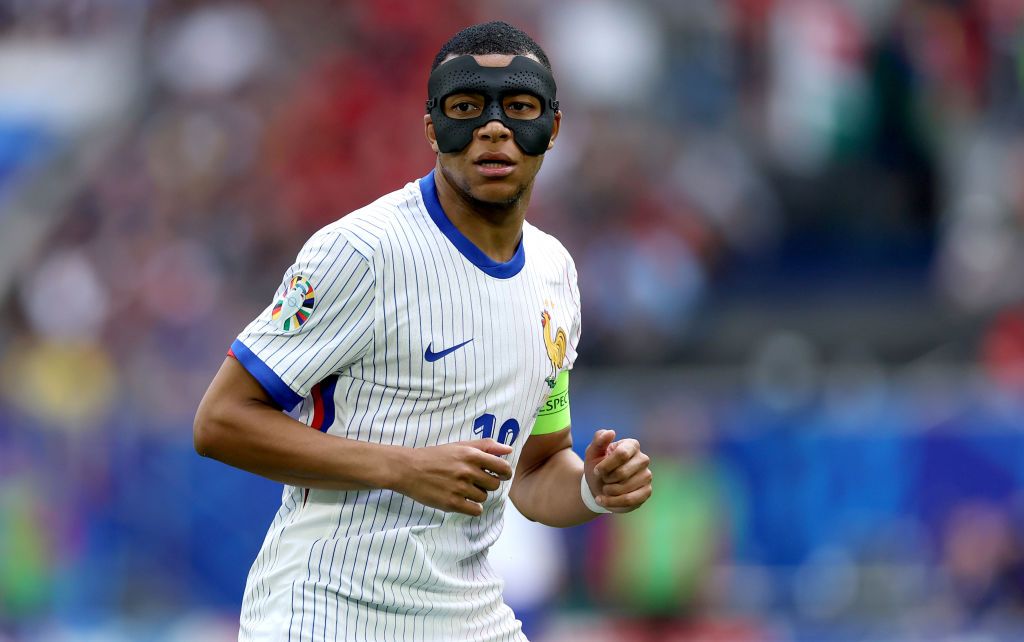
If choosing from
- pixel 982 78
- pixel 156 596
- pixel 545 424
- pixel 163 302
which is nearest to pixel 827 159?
pixel 982 78

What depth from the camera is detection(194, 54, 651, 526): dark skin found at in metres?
3.82

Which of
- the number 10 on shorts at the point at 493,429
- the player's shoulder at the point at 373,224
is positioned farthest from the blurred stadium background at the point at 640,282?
the player's shoulder at the point at 373,224

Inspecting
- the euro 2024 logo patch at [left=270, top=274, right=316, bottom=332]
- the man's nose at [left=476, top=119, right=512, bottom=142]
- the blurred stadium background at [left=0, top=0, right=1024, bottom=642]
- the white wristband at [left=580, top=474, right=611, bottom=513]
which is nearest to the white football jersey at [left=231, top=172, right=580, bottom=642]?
the euro 2024 logo patch at [left=270, top=274, right=316, bottom=332]

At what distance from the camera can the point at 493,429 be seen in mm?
4191

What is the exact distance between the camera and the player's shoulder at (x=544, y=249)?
4.44 meters

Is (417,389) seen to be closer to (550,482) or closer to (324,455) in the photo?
(324,455)

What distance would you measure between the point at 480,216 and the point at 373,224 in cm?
31

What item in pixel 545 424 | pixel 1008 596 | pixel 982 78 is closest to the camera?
pixel 545 424

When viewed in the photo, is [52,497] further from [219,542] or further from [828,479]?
[828,479]

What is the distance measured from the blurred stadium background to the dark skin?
5.25 m

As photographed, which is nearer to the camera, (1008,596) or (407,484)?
(407,484)

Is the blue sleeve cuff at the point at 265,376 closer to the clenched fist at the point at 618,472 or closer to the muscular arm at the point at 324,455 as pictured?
the muscular arm at the point at 324,455

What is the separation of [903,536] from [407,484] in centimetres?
705

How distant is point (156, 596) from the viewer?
33.9 ft
